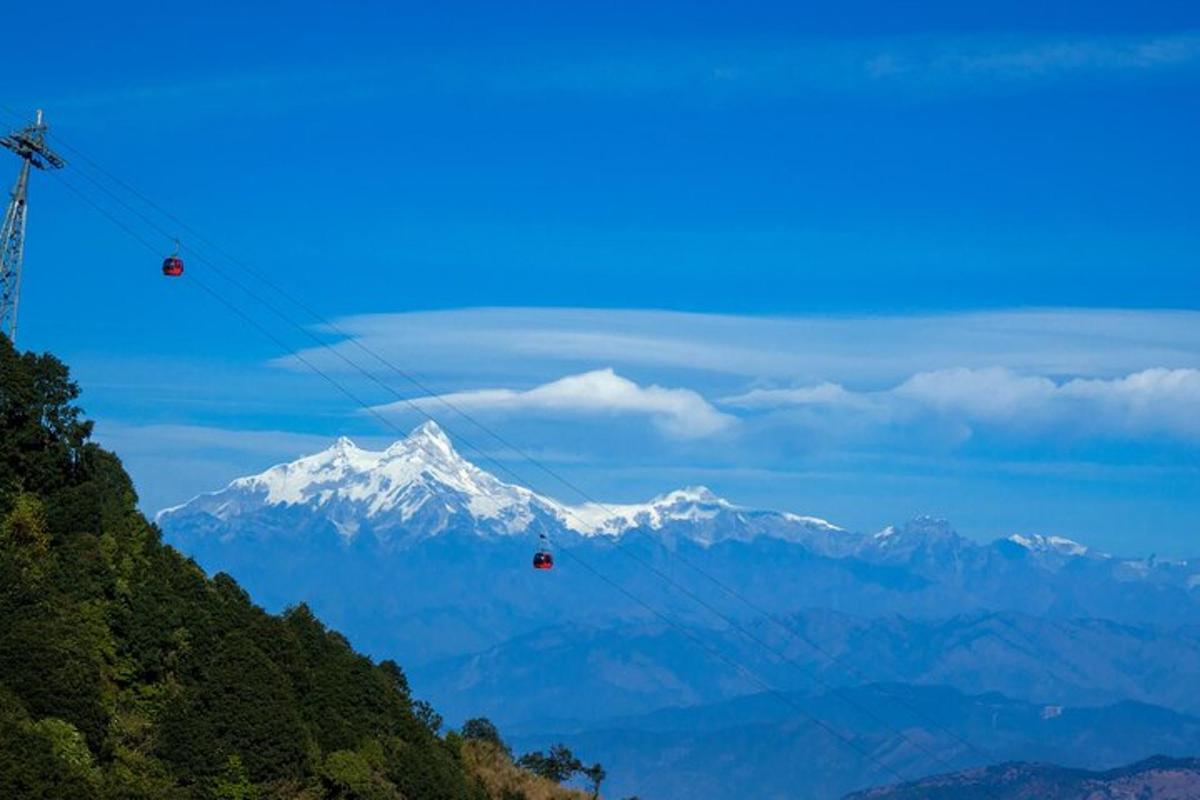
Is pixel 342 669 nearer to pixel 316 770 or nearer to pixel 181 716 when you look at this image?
pixel 316 770

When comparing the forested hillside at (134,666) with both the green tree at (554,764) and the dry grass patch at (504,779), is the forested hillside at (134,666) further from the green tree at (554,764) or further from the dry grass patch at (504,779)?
the green tree at (554,764)

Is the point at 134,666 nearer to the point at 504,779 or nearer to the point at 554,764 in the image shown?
the point at 504,779

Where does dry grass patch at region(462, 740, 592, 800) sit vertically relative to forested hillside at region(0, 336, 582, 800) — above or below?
below

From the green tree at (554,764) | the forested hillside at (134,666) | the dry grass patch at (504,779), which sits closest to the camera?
the forested hillside at (134,666)

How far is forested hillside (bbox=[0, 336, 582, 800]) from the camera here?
59219mm

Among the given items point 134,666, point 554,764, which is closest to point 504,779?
point 554,764

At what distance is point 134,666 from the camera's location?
66.8m

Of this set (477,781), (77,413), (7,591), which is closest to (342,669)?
(477,781)

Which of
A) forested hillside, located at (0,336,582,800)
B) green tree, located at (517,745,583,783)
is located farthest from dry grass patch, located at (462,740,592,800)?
green tree, located at (517,745,583,783)

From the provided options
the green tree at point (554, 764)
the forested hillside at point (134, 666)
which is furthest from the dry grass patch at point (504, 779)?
the green tree at point (554, 764)

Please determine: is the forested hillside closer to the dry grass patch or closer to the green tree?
the dry grass patch

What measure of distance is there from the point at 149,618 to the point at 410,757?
17.3 metres

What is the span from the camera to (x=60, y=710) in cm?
5891

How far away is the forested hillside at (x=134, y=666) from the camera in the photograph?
5922 centimetres
